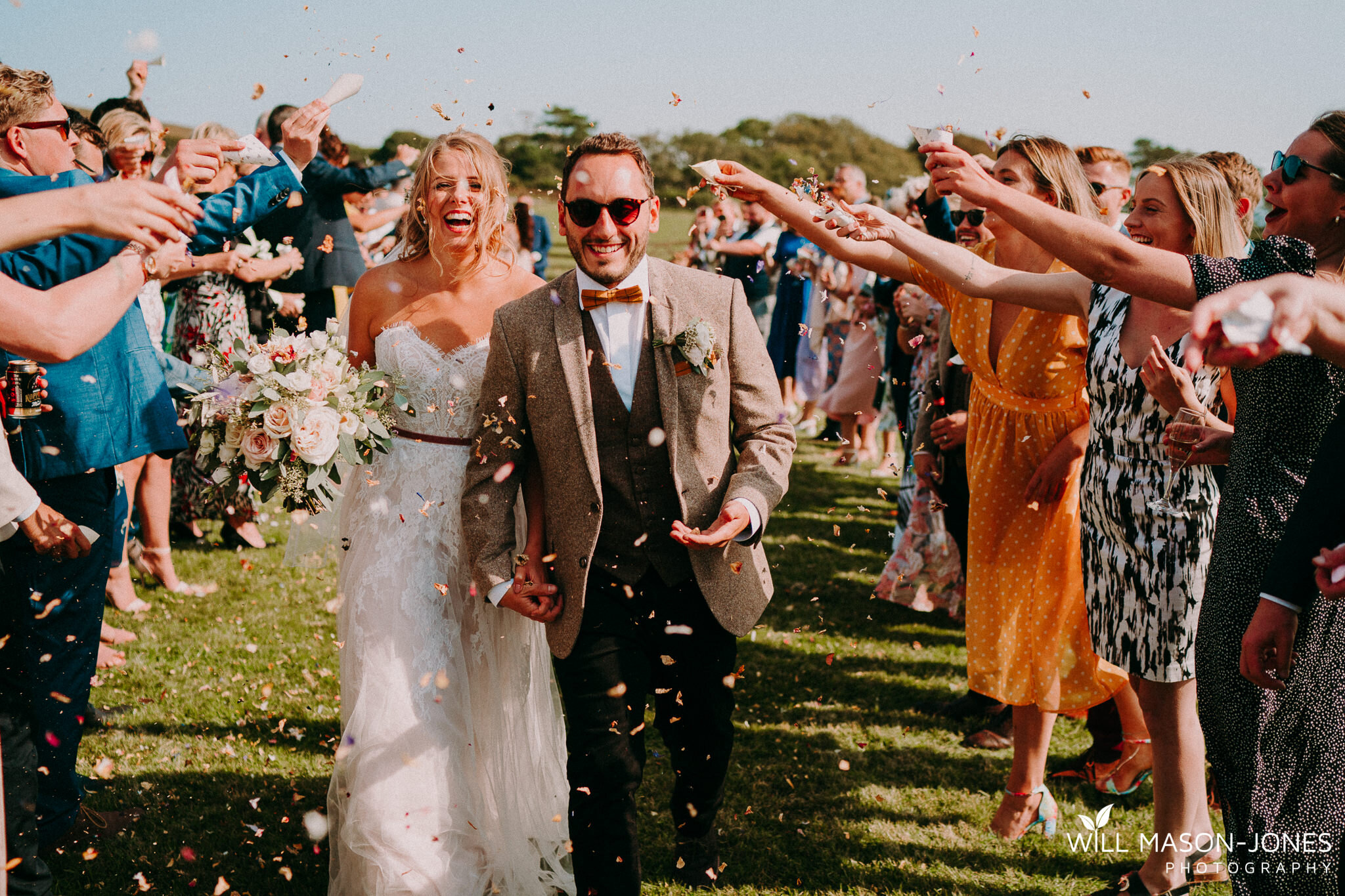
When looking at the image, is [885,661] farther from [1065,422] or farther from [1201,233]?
[1201,233]

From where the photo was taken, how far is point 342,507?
3.85 metres

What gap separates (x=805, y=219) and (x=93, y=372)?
280 cm

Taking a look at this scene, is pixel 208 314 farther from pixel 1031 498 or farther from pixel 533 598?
pixel 1031 498

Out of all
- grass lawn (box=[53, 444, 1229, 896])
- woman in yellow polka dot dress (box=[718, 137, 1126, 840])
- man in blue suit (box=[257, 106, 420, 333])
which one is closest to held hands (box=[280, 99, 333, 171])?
woman in yellow polka dot dress (box=[718, 137, 1126, 840])

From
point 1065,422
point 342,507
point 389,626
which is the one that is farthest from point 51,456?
point 1065,422

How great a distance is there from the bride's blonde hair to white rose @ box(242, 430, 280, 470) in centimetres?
100

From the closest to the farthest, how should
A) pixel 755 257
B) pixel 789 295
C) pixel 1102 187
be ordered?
1. pixel 1102 187
2. pixel 789 295
3. pixel 755 257

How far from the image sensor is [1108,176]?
199 inches

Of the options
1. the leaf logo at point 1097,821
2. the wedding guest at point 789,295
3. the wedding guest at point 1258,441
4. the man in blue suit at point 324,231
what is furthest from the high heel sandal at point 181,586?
the wedding guest at point 789,295

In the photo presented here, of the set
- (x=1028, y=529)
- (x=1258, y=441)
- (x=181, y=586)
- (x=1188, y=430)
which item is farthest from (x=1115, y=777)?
(x=181, y=586)

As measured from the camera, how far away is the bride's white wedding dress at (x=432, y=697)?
326cm

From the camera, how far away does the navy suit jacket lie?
23.7ft

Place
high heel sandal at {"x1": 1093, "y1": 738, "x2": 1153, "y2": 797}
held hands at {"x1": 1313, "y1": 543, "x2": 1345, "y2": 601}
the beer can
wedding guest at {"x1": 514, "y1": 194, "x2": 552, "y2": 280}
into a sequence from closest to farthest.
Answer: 1. held hands at {"x1": 1313, "y1": 543, "x2": 1345, "y2": 601}
2. the beer can
3. high heel sandal at {"x1": 1093, "y1": 738, "x2": 1153, "y2": 797}
4. wedding guest at {"x1": 514, "y1": 194, "x2": 552, "y2": 280}

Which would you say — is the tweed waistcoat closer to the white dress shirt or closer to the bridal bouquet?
the white dress shirt
